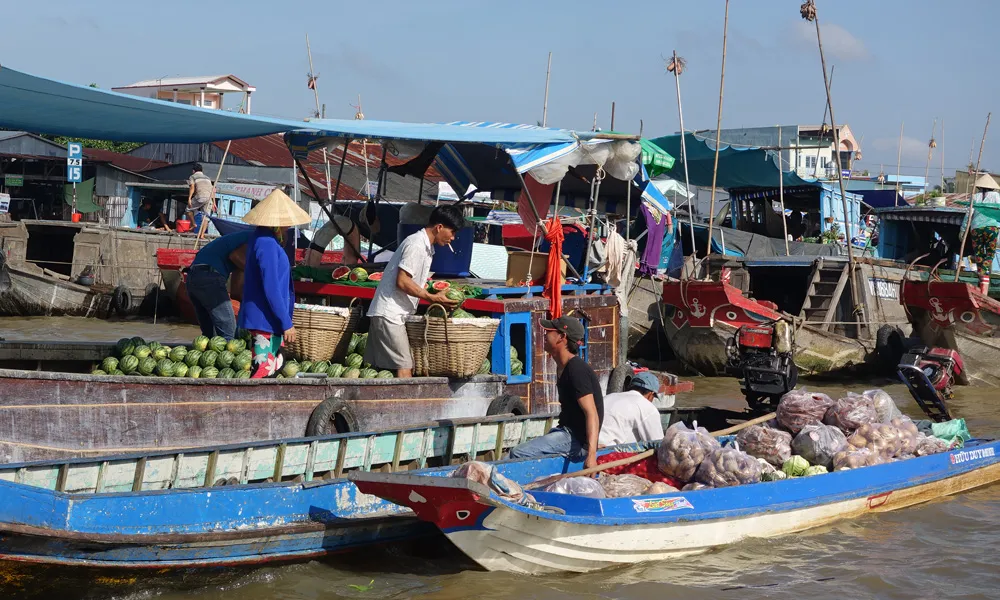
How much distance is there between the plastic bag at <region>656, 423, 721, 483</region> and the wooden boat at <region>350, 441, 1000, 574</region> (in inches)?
13.0

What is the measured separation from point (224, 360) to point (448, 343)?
66.6 inches

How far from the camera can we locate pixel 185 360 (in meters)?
7.30

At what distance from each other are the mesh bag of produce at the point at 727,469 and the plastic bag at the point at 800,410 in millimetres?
852

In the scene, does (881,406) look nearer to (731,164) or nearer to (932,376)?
(932,376)

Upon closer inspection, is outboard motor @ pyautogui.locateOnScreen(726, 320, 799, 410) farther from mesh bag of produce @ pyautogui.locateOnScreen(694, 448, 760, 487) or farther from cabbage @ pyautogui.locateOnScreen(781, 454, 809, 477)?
mesh bag of produce @ pyautogui.locateOnScreen(694, 448, 760, 487)

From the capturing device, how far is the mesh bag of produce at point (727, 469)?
6484 millimetres

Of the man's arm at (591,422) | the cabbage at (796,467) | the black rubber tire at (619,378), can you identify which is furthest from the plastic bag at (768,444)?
the black rubber tire at (619,378)

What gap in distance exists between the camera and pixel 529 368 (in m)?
8.52

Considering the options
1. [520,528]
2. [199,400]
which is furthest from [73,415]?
[520,528]

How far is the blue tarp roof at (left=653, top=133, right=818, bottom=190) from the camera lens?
21.3 m

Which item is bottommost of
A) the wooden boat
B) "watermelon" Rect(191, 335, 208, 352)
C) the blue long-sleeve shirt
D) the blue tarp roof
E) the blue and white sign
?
the wooden boat

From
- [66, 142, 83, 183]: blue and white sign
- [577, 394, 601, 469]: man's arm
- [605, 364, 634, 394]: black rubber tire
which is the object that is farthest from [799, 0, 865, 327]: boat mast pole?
[66, 142, 83, 183]: blue and white sign

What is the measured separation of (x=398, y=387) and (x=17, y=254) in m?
14.2

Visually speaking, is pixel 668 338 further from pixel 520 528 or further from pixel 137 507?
pixel 137 507
